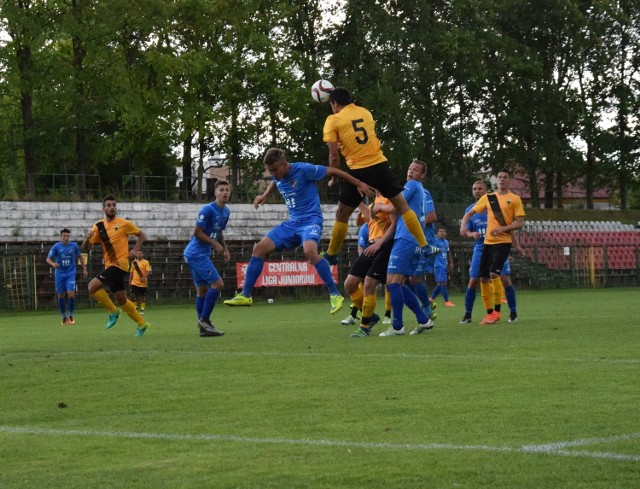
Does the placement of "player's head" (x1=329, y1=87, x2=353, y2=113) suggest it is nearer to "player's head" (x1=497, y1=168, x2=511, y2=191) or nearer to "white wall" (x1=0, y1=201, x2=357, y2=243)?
"player's head" (x1=497, y1=168, x2=511, y2=191)

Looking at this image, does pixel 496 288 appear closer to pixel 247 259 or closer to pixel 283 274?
pixel 283 274

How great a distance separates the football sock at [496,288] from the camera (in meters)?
18.1

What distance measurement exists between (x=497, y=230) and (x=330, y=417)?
10.8 m

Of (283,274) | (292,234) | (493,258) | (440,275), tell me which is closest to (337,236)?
(292,234)

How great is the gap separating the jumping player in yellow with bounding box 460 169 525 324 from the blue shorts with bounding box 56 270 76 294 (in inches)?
526

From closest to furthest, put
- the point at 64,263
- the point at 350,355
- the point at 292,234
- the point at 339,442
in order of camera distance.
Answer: the point at 339,442 → the point at 350,355 → the point at 292,234 → the point at 64,263

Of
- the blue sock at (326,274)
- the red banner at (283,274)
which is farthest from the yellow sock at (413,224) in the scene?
the red banner at (283,274)

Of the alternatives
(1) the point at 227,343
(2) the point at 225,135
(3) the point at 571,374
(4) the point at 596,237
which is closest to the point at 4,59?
(2) the point at 225,135

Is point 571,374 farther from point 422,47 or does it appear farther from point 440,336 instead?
point 422,47

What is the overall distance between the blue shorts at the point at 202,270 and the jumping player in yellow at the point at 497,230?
388 centimetres

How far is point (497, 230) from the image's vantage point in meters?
17.7

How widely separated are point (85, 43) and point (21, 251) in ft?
30.8

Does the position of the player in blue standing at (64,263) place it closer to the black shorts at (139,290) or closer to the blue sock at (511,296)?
the black shorts at (139,290)

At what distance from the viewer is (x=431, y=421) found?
6945 mm
